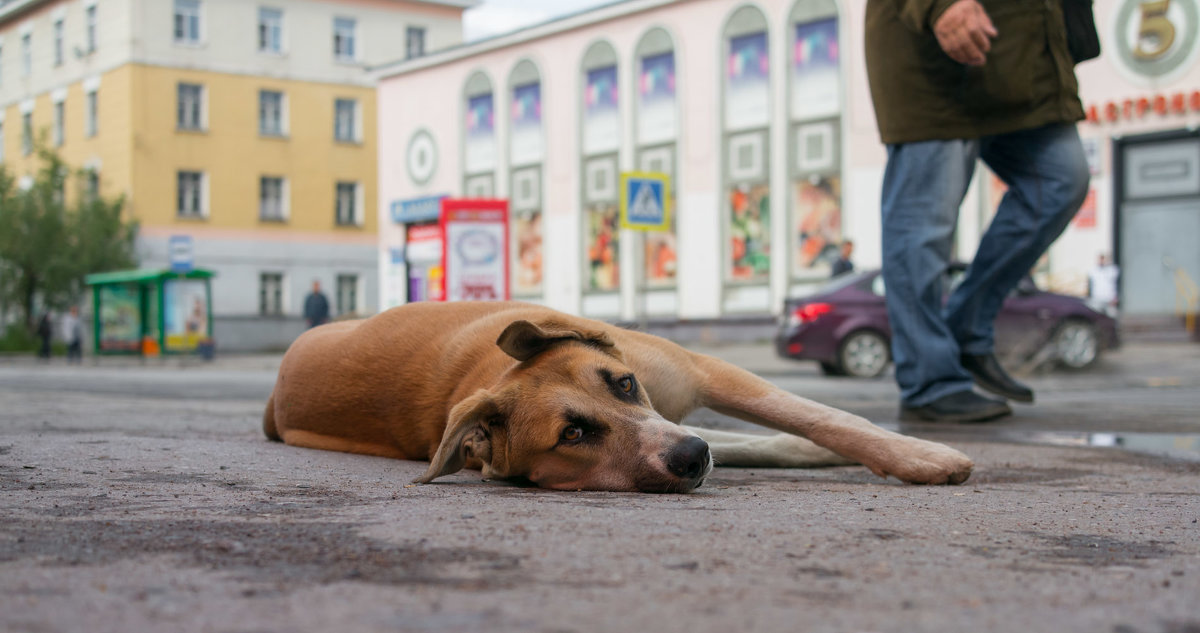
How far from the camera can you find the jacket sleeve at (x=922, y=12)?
16.1 feet

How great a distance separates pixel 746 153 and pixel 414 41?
22.2m

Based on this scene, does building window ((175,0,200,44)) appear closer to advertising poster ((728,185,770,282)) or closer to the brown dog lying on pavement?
advertising poster ((728,185,770,282))

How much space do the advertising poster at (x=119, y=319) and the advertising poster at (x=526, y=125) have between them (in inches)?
435

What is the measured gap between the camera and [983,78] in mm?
5199

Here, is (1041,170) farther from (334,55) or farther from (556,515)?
(334,55)

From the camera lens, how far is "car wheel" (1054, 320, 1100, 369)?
15727 mm

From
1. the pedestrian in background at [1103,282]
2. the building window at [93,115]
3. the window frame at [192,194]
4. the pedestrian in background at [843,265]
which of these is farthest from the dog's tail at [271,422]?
the building window at [93,115]

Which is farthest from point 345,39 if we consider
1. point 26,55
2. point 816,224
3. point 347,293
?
point 816,224

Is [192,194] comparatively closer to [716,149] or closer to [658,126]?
[658,126]

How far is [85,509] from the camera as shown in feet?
Answer: 8.50

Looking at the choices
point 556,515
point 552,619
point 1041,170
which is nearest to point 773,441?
point 556,515

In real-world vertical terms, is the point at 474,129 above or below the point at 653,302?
above

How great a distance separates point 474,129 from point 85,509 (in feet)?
110

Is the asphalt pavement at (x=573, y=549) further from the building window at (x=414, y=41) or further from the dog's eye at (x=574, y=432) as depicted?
the building window at (x=414, y=41)
